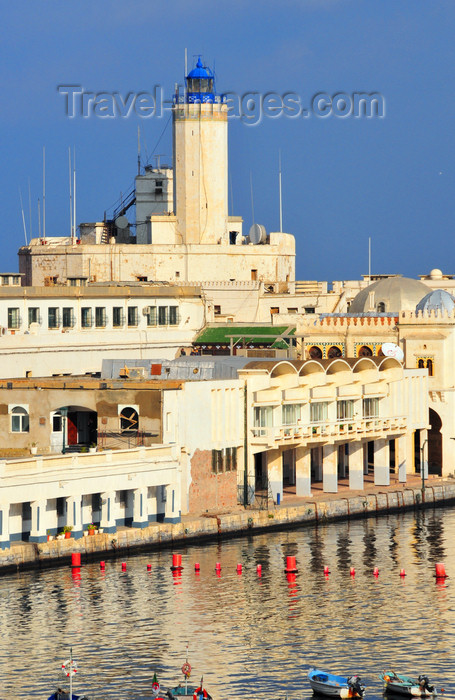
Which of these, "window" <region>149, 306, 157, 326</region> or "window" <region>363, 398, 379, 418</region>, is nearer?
"window" <region>363, 398, 379, 418</region>

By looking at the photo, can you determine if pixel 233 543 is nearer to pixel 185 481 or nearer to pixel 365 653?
pixel 185 481

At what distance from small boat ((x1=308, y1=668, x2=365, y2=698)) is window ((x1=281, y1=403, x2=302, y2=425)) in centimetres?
3159

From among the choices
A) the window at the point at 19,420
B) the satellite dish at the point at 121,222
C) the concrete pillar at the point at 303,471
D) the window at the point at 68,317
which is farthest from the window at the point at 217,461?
the satellite dish at the point at 121,222

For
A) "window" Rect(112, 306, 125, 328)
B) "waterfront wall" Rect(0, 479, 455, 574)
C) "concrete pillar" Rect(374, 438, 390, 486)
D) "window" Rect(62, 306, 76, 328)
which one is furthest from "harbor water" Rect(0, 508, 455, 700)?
"window" Rect(112, 306, 125, 328)

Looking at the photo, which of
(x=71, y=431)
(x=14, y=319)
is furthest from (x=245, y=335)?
(x=71, y=431)

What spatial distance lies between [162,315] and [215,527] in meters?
36.4

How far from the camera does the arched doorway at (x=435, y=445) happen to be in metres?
95.3

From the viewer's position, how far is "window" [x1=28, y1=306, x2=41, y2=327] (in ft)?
333

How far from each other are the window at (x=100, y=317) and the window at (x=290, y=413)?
82.1ft

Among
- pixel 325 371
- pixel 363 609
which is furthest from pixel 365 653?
pixel 325 371

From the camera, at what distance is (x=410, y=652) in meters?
55.8

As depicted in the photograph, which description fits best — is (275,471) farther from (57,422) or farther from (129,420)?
(57,422)

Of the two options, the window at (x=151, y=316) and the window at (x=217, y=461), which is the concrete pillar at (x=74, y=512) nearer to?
the window at (x=217, y=461)

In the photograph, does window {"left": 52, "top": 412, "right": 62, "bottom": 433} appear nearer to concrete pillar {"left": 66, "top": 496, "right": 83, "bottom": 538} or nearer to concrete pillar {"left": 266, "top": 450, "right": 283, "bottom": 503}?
concrete pillar {"left": 66, "top": 496, "right": 83, "bottom": 538}
